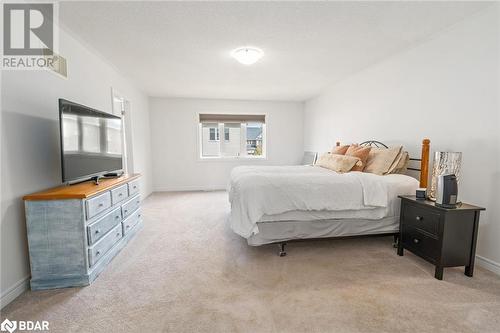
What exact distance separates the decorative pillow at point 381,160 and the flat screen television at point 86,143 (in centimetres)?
329

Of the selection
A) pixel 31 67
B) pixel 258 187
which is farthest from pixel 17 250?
pixel 258 187

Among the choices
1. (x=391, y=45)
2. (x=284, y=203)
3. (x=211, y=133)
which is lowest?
(x=284, y=203)

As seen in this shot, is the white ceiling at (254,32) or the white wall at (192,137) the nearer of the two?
the white ceiling at (254,32)

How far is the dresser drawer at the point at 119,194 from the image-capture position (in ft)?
7.67

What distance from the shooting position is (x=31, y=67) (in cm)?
191

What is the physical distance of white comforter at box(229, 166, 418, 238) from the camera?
7.48 feet

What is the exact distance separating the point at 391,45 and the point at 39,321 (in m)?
4.26

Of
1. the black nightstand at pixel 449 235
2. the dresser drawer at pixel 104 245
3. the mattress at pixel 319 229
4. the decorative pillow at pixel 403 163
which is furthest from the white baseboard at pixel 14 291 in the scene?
the decorative pillow at pixel 403 163

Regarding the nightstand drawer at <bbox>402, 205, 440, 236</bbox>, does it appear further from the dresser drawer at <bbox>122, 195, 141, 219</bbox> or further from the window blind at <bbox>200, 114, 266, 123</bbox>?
the window blind at <bbox>200, 114, 266, 123</bbox>

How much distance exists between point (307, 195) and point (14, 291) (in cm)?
255

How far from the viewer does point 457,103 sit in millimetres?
2348

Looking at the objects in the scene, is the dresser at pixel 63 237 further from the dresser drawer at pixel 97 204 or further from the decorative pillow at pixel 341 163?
the decorative pillow at pixel 341 163

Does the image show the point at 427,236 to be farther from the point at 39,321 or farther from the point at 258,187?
the point at 39,321

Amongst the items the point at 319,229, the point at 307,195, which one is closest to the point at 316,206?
the point at 307,195
